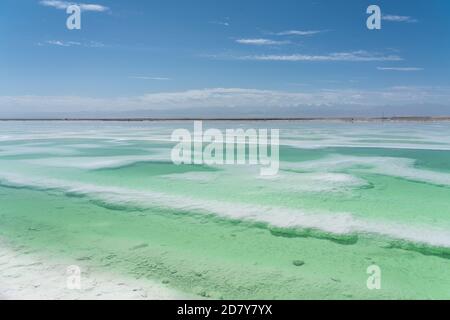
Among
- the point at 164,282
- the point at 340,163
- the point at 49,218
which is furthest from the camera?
the point at 340,163

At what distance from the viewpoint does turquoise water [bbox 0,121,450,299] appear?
7.80ft

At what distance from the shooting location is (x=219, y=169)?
6.31m

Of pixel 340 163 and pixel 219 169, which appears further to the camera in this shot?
pixel 340 163

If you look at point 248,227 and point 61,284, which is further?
point 248,227

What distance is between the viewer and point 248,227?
10.9 ft

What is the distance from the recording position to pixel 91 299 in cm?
208

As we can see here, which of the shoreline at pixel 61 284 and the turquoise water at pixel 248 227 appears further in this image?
the turquoise water at pixel 248 227

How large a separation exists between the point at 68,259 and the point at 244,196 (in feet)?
7.13

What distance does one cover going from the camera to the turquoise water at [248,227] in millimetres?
2379

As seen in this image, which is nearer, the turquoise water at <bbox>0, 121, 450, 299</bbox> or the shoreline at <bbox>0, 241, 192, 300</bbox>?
the shoreline at <bbox>0, 241, 192, 300</bbox>

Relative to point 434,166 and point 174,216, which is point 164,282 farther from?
point 434,166
